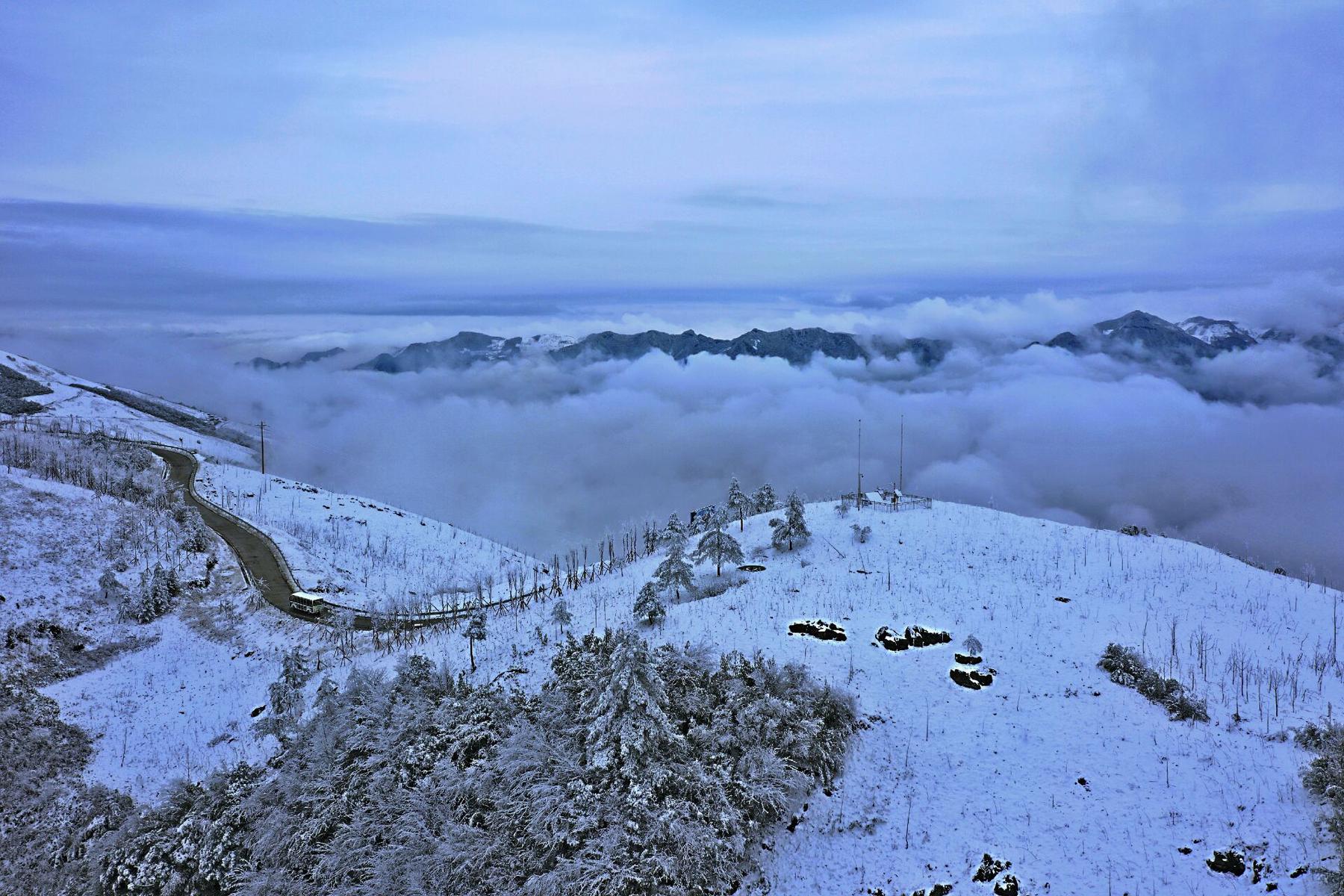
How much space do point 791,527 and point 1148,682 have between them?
61.1 ft

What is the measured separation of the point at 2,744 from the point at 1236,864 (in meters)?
45.3

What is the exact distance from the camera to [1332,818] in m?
15.7

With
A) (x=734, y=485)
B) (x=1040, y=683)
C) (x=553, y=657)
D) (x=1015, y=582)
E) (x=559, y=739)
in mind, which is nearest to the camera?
(x=559, y=739)

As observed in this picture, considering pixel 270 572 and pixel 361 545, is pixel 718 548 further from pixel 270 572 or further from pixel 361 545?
pixel 361 545

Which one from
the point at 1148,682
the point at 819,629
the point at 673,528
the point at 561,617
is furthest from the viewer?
the point at 673,528

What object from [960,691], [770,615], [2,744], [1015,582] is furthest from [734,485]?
[2,744]

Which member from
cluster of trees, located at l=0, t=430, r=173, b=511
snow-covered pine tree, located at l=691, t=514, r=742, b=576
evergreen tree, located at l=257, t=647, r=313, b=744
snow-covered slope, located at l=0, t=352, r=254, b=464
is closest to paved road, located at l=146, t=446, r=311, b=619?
cluster of trees, located at l=0, t=430, r=173, b=511

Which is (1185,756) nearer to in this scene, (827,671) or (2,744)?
(827,671)

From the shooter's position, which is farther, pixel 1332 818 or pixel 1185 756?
pixel 1185 756

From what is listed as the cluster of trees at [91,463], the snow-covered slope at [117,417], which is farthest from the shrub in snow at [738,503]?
the snow-covered slope at [117,417]

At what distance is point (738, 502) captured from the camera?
4378cm

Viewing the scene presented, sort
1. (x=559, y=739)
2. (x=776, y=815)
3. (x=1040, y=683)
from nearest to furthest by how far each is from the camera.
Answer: (x=776, y=815)
(x=559, y=739)
(x=1040, y=683)

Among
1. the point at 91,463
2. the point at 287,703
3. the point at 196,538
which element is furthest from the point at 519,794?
the point at 91,463

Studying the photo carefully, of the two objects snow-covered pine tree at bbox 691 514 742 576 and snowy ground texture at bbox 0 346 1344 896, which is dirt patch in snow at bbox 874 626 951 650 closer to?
snowy ground texture at bbox 0 346 1344 896
